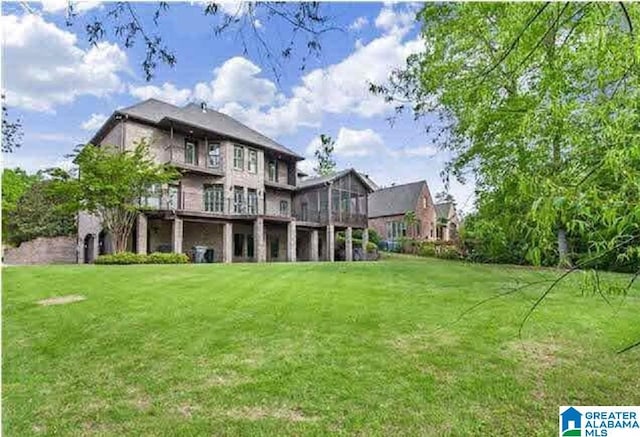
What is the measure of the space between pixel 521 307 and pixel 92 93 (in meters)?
4.59

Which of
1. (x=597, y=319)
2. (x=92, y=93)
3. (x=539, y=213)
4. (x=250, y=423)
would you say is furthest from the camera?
(x=597, y=319)

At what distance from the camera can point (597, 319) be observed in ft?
13.6

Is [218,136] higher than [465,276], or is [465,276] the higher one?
[218,136]

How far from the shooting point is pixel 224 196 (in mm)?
15141

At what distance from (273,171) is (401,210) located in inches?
362

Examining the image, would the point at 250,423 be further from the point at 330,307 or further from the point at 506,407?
the point at 330,307

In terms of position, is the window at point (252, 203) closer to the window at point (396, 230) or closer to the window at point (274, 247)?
the window at point (274, 247)

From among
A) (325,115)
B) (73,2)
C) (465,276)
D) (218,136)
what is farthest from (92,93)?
(218,136)

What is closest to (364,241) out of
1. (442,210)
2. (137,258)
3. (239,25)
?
(137,258)

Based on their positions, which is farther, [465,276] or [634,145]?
[465,276]

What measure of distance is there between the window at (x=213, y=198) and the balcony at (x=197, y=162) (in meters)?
0.55

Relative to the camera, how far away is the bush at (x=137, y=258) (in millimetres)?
10875

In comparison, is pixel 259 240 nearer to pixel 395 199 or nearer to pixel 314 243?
pixel 314 243

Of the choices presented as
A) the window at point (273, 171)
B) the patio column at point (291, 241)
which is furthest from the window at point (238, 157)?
the patio column at point (291, 241)
